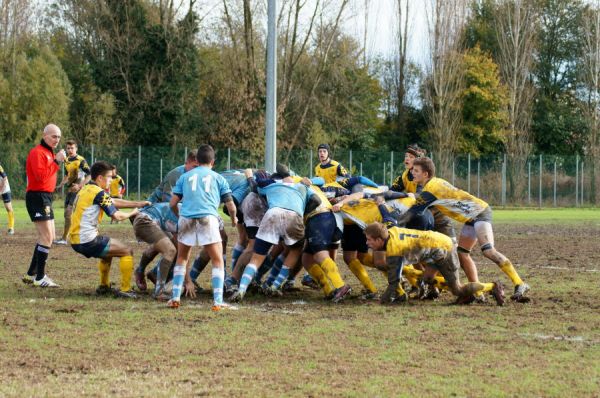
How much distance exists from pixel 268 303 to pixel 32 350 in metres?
3.57

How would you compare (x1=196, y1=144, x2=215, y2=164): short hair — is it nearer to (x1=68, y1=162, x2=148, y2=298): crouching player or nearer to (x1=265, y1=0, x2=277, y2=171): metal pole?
(x1=68, y1=162, x2=148, y2=298): crouching player

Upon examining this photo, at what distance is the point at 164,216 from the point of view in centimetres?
1152

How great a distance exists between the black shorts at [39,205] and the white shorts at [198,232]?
3.15m

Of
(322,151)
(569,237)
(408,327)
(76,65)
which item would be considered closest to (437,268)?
(408,327)

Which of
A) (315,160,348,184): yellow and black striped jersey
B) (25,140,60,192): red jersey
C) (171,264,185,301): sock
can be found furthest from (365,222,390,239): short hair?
(315,160,348,184): yellow and black striped jersey

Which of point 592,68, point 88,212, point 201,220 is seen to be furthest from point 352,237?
point 592,68

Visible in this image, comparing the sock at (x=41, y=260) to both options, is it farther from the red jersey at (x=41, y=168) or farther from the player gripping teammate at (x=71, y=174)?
the player gripping teammate at (x=71, y=174)

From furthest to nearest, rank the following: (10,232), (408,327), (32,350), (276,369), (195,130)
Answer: (195,130), (10,232), (408,327), (32,350), (276,369)

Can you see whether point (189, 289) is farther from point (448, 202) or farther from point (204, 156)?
point (448, 202)

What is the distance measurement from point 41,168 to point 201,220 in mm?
3445

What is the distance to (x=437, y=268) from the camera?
10438mm

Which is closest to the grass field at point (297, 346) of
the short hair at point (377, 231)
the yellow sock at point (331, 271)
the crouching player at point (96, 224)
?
the yellow sock at point (331, 271)

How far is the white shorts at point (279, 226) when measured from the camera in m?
10.5

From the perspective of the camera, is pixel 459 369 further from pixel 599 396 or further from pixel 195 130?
pixel 195 130
